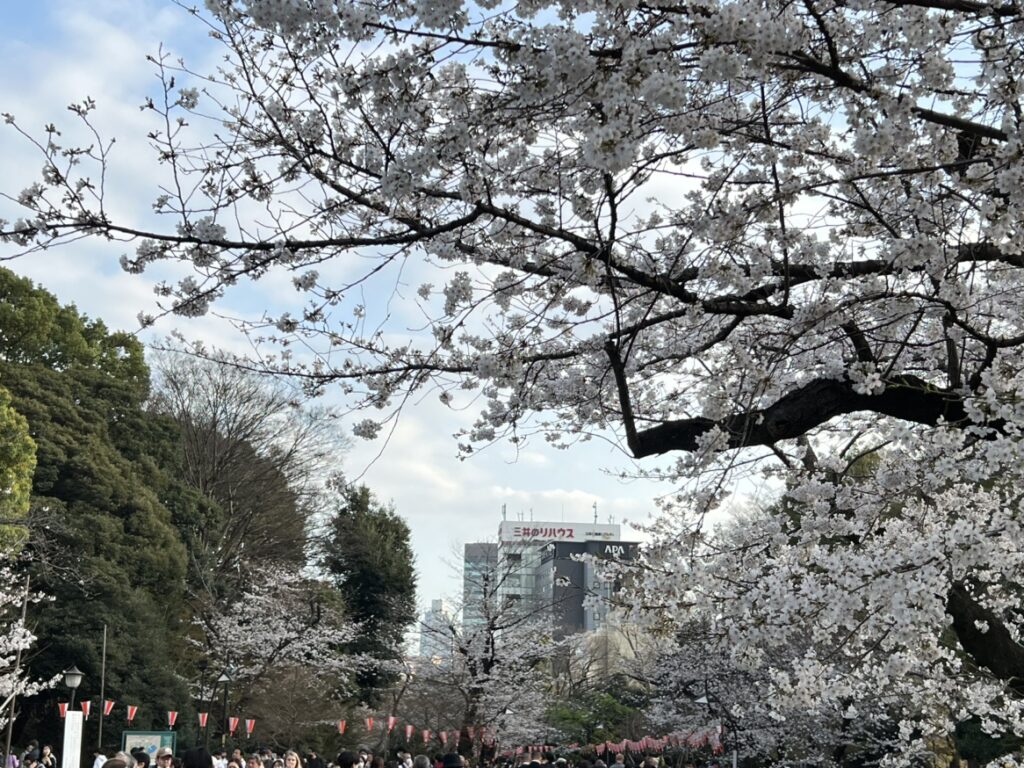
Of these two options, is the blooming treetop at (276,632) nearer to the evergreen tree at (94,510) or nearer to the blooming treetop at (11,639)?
the evergreen tree at (94,510)

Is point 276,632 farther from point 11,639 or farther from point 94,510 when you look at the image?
point 11,639

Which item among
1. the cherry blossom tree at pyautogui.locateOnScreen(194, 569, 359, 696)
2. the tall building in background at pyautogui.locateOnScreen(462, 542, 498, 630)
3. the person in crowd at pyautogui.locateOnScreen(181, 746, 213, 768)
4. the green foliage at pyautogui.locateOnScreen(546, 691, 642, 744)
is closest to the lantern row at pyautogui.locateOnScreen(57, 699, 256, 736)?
the cherry blossom tree at pyautogui.locateOnScreen(194, 569, 359, 696)

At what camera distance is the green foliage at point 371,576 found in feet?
86.5

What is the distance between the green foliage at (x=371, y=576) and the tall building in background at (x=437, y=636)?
3.35 meters

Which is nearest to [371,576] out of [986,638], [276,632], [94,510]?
[276,632]

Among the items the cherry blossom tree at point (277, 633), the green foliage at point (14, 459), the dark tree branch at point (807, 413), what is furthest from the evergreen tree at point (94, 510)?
the dark tree branch at point (807, 413)

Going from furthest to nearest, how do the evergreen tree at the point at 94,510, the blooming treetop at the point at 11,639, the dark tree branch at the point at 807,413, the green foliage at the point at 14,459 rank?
1. the evergreen tree at the point at 94,510
2. the green foliage at the point at 14,459
3. the blooming treetop at the point at 11,639
4. the dark tree branch at the point at 807,413

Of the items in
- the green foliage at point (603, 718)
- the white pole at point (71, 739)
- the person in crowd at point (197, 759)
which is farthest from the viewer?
the green foliage at point (603, 718)

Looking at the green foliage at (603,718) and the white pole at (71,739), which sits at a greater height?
the green foliage at (603,718)

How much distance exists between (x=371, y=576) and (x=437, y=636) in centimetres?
647

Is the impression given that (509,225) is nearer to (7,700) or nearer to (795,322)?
(795,322)

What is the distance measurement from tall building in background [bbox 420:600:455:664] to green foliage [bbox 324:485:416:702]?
3.35 meters

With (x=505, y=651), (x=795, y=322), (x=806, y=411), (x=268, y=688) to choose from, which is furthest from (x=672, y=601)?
(x=268, y=688)

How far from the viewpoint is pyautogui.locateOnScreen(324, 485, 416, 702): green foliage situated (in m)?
26.4
